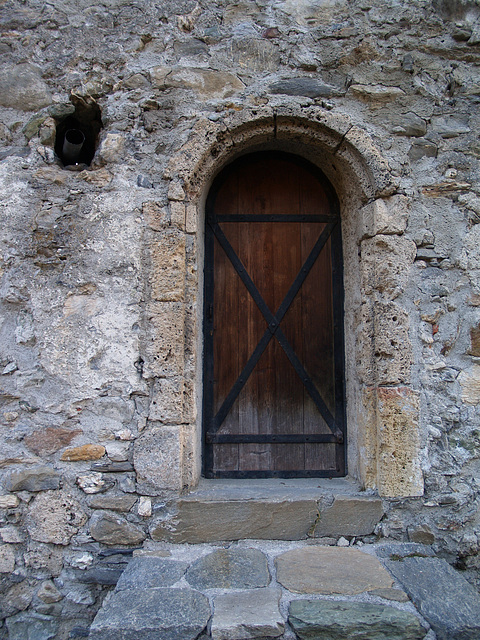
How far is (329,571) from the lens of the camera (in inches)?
80.7

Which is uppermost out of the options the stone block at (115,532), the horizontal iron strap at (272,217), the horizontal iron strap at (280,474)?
the horizontal iron strap at (272,217)

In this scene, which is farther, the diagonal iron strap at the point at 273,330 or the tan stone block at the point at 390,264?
the diagonal iron strap at the point at 273,330

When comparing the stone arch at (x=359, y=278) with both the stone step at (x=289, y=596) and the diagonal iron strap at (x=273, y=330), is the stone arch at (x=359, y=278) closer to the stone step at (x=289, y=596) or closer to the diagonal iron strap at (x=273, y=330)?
the diagonal iron strap at (x=273, y=330)

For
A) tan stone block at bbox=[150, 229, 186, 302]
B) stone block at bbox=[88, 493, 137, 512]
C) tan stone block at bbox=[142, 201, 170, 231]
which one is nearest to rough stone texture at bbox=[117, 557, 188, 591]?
stone block at bbox=[88, 493, 137, 512]

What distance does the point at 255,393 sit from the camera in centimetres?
285

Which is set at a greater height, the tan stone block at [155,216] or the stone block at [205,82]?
the stone block at [205,82]

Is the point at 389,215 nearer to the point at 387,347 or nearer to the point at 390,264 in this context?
the point at 390,264

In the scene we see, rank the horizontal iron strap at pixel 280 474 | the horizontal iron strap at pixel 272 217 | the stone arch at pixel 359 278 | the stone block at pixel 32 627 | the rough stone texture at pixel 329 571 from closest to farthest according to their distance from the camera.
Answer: the rough stone texture at pixel 329 571 < the stone block at pixel 32 627 < the stone arch at pixel 359 278 < the horizontal iron strap at pixel 280 474 < the horizontal iron strap at pixel 272 217

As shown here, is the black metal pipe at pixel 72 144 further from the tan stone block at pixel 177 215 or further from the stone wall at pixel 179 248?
the tan stone block at pixel 177 215

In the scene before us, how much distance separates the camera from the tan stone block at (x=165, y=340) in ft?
8.07

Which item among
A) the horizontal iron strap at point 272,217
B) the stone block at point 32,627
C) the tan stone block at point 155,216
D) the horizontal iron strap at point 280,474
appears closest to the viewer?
the stone block at point 32,627

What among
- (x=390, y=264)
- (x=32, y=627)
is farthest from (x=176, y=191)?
(x=32, y=627)

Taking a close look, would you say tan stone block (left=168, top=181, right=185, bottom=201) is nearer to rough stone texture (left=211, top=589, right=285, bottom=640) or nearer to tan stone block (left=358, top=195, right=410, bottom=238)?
tan stone block (left=358, top=195, right=410, bottom=238)

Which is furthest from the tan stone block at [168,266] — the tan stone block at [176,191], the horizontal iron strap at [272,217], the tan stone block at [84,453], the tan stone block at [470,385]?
the tan stone block at [470,385]
